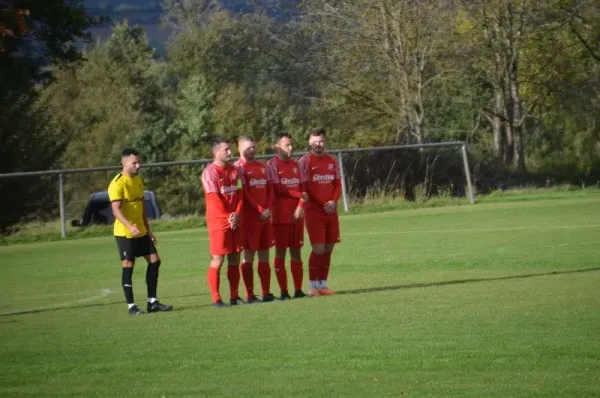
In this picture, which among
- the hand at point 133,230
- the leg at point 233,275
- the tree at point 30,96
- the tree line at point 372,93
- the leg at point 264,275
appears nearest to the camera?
the hand at point 133,230

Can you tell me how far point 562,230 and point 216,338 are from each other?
13.1m

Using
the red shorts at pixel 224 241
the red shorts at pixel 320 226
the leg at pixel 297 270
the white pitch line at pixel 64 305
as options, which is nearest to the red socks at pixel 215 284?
the red shorts at pixel 224 241

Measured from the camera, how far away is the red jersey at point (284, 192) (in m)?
15.7

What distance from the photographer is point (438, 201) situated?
34469mm

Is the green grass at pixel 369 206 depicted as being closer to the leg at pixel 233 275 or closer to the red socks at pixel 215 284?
the leg at pixel 233 275

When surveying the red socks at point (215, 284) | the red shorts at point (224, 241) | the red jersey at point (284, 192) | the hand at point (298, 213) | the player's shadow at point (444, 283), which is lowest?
the player's shadow at point (444, 283)

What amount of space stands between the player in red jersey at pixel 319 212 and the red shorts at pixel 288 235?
7.4 inches

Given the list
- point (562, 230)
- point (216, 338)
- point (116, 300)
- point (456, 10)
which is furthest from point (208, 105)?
point (216, 338)

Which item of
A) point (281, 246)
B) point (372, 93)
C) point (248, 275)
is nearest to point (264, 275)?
point (248, 275)

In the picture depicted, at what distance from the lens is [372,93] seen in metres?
47.3

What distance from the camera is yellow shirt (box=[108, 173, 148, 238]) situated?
14.8m

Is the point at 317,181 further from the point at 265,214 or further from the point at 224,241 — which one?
the point at 224,241

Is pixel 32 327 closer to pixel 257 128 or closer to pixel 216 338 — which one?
pixel 216 338

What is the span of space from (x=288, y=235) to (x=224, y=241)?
1011 millimetres
